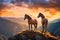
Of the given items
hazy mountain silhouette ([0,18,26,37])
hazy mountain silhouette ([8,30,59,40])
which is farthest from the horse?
hazy mountain silhouette ([0,18,26,37])

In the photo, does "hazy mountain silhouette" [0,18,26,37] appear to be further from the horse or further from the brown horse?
the horse

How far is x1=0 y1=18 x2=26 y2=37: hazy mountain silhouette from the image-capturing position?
10.0 feet

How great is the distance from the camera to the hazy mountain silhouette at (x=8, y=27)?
3.05 meters

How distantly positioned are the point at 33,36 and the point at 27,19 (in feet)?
0.83

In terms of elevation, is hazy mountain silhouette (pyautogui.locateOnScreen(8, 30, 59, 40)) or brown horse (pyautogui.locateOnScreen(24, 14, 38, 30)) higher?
brown horse (pyautogui.locateOnScreen(24, 14, 38, 30))

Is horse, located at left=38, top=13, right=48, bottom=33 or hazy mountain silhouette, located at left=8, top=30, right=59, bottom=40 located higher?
horse, located at left=38, top=13, right=48, bottom=33

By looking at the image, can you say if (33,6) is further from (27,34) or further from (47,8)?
(27,34)

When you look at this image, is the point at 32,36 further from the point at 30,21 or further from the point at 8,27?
the point at 8,27

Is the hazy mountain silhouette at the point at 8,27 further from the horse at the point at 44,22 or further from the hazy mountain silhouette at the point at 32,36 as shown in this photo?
the horse at the point at 44,22

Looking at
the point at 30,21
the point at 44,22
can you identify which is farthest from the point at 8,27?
the point at 44,22

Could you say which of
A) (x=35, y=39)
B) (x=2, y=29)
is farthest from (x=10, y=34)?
A: (x=35, y=39)

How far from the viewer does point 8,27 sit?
3078mm

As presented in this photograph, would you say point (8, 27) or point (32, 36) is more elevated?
point (8, 27)

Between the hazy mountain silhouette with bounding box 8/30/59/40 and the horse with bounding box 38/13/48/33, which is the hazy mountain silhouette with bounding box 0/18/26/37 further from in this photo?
the horse with bounding box 38/13/48/33
